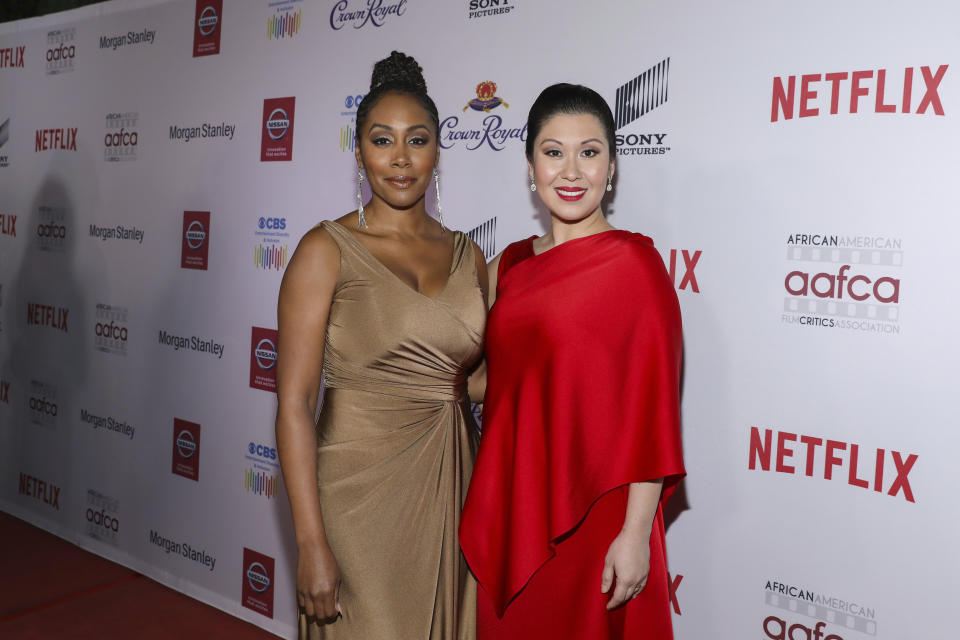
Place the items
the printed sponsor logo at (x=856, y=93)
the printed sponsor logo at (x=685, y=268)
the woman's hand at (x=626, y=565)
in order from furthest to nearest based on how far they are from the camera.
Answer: the printed sponsor logo at (x=685, y=268) → the printed sponsor logo at (x=856, y=93) → the woman's hand at (x=626, y=565)

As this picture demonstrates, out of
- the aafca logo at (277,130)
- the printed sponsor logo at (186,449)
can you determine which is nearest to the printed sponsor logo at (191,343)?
the printed sponsor logo at (186,449)

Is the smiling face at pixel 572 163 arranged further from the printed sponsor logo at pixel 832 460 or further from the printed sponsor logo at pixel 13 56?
the printed sponsor logo at pixel 13 56

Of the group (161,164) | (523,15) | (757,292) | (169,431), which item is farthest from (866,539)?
(161,164)

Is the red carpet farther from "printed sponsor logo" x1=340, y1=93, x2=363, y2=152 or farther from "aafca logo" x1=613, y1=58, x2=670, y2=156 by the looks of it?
"aafca logo" x1=613, y1=58, x2=670, y2=156

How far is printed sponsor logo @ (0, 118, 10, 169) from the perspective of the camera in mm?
5039

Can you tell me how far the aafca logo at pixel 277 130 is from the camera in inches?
140

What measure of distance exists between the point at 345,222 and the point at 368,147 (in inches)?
7.7

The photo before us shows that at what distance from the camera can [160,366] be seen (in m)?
4.16

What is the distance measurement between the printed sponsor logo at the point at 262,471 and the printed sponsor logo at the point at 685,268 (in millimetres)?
1971

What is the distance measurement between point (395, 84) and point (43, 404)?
380 centimetres

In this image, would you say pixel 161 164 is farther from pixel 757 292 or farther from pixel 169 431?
pixel 757 292

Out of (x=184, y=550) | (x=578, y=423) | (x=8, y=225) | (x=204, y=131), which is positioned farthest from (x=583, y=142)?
(x=8, y=225)

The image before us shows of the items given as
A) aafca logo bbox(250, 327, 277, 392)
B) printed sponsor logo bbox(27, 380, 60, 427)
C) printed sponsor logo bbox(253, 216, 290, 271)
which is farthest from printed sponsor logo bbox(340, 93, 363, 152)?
printed sponsor logo bbox(27, 380, 60, 427)

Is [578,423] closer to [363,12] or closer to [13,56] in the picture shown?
[363,12]
